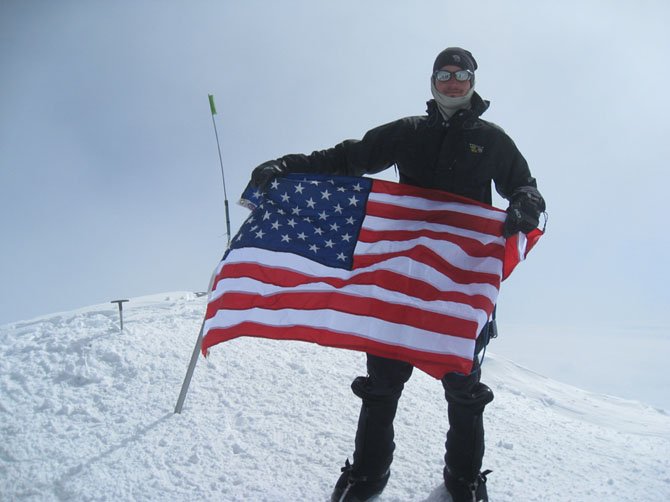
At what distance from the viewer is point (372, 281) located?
284cm

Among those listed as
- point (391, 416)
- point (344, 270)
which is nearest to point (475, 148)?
point (344, 270)

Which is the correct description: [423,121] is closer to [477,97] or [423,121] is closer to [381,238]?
[477,97]

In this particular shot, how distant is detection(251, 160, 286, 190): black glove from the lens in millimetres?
2959

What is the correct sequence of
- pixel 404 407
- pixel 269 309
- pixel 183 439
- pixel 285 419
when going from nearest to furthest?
1. pixel 269 309
2. pixel 183 439
3. pixel 285 419
4. pixel 404 407

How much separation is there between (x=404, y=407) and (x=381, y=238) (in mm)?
2098

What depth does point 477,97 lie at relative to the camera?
294 cm

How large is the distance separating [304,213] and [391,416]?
58.2 inches

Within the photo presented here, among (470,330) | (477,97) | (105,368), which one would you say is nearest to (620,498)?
(470,330)

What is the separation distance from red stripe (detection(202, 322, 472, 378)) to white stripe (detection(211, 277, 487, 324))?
0.84 feet

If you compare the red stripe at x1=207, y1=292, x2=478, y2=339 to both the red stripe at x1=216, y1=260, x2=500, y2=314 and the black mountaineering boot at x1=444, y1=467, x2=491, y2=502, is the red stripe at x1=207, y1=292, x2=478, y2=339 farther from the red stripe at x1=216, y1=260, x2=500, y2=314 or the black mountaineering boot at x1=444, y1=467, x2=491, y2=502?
the black mountaineering boot at x1=444, y1=467, x2=491, y2=502

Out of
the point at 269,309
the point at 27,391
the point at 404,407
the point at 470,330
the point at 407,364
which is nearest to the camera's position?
the point at 470,330

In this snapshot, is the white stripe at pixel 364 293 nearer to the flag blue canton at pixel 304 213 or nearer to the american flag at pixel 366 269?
the american flag at pixel 366 269

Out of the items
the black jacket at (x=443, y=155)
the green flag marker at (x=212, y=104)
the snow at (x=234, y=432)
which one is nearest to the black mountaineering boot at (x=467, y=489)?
the snow at (x=234, y=432)

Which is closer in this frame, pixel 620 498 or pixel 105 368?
pixel 620 498
